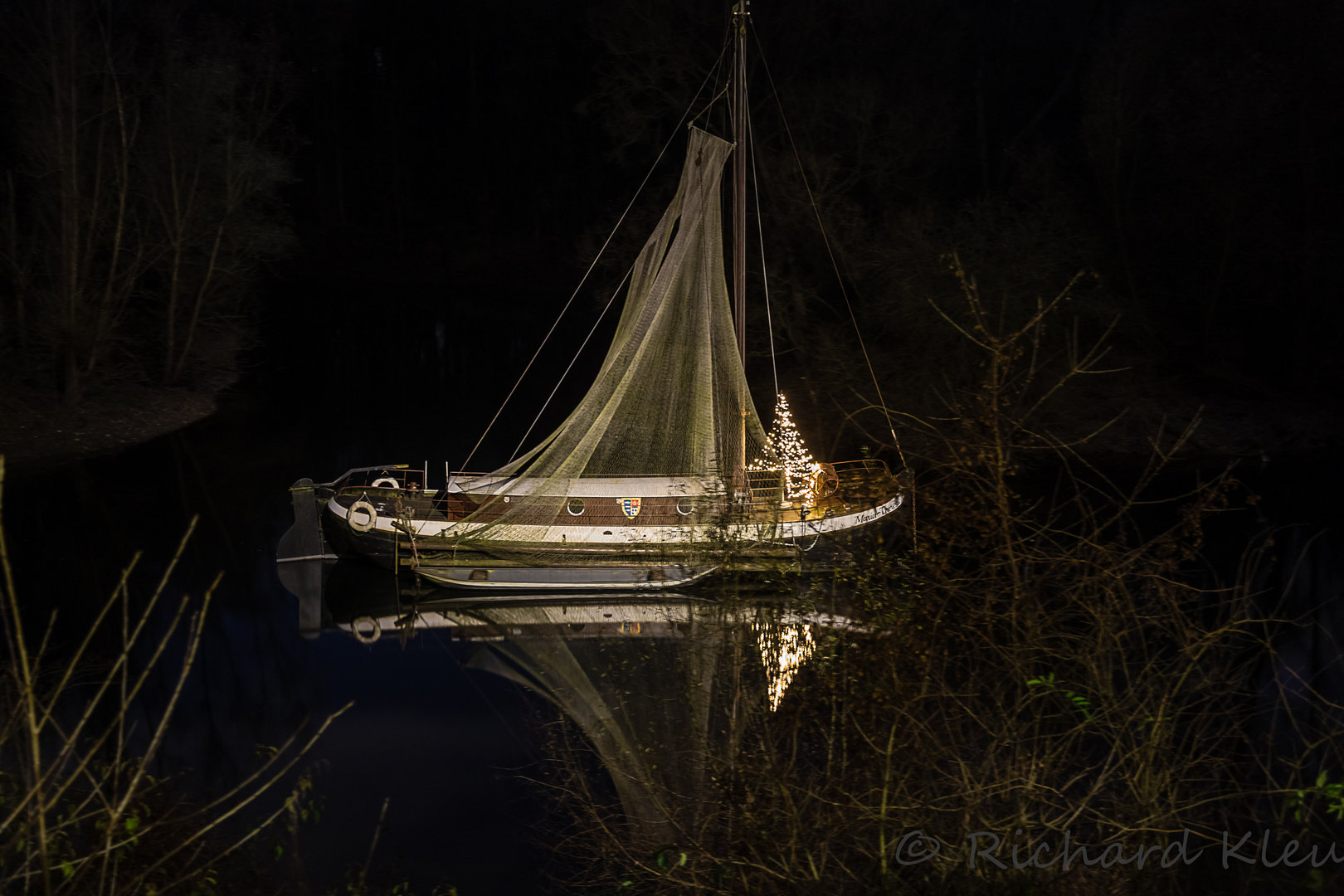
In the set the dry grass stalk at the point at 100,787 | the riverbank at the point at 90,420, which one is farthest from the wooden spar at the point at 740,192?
the riverbank at the point at 90,420

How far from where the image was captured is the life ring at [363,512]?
12383 mm

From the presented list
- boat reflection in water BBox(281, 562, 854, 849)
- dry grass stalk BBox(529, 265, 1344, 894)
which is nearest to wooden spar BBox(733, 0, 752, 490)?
boat reflection in water BBox(281, 562, 854, 849)

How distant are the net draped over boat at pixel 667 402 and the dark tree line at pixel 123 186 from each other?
10.6 m

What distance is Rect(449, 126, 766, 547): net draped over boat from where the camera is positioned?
39.6 feet

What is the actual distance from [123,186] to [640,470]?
458 inches

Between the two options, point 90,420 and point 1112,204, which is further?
point 1112,204

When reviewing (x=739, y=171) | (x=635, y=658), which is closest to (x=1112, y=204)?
(x=739, y=171)

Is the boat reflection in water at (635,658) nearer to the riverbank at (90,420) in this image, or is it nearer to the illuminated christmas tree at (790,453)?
the illuminated christmas tree at (790,453)

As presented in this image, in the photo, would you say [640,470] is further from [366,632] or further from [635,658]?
[366,632]

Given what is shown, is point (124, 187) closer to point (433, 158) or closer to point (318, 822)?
point (318, 822)

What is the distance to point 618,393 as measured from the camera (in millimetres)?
12172

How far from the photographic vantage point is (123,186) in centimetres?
1861

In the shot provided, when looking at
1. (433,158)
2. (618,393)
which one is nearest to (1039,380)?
(618,393)

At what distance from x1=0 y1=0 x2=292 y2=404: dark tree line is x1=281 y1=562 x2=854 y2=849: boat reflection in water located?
29.8 feet
